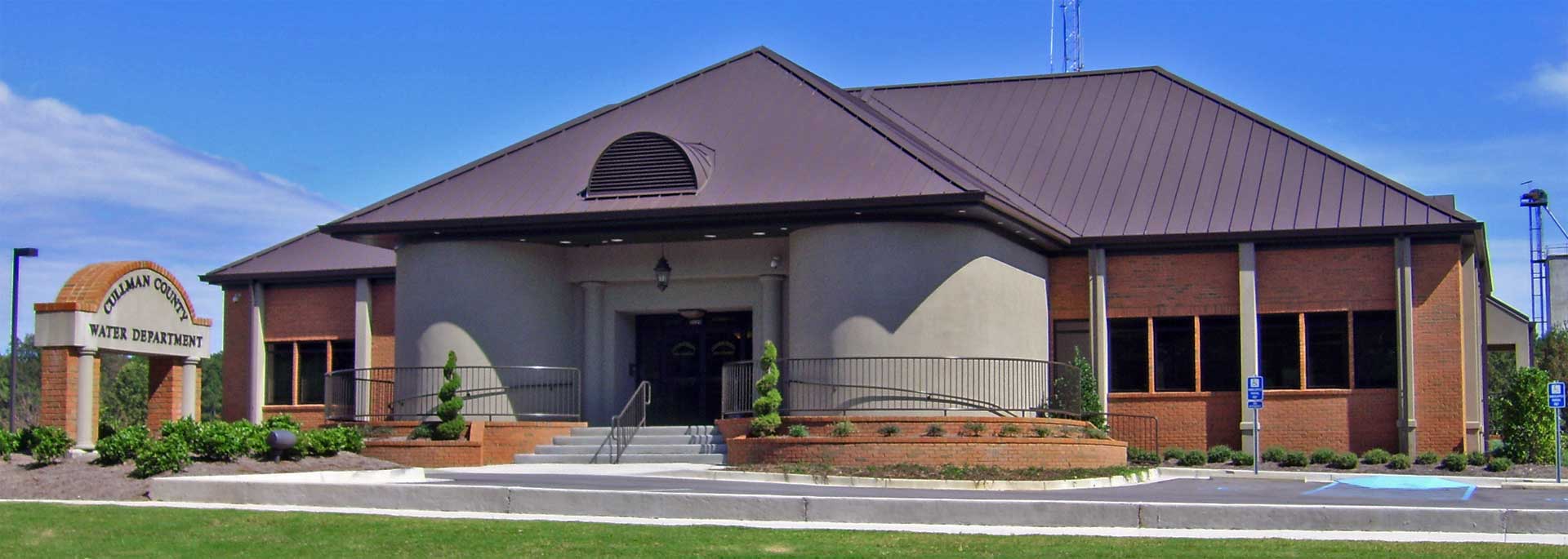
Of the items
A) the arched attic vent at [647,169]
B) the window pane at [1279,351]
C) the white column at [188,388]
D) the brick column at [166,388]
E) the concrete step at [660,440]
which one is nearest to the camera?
the concrete step at [660,440]

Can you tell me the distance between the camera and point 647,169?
2773cm

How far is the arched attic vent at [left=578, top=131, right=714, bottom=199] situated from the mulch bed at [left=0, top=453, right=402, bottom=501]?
6957mm

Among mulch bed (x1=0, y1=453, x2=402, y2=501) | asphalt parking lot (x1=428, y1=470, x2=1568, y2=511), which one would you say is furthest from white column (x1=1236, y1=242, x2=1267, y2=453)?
mulch bed (x1=0, y1=453, x2=402, y2=501)

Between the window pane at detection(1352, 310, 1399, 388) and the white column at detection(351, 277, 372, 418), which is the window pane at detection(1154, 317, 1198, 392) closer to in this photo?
the window pane at detection(1352, 310, 1399, 388)

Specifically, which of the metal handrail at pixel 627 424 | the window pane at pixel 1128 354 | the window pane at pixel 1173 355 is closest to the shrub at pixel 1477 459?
the window pane at pixel 1173 355

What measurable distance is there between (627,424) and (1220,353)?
10.8m

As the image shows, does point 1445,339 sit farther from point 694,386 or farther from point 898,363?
point 694,386

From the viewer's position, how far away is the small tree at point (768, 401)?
2456 centimetres

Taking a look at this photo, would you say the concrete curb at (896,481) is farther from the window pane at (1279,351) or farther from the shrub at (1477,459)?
the shrub at (1477,459)

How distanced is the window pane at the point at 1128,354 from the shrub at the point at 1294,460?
3.12 metres

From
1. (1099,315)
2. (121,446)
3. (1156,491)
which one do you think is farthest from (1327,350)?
(121,446)

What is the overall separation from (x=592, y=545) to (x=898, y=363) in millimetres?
12566

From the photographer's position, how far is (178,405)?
27094 mm

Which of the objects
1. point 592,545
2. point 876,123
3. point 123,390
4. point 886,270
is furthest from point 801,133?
point 123,390
